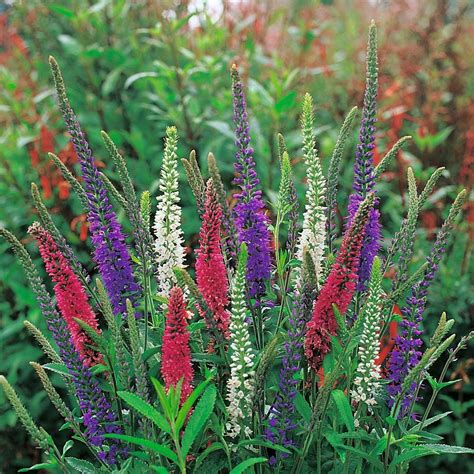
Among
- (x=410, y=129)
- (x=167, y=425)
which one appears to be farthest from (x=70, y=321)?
(x=410, y=129)

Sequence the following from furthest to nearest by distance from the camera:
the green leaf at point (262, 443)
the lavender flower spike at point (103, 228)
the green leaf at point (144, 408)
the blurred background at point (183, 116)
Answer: the blurred background at point (183, 116), the lavender flower spike at point (103, 228), the green leaf at point (262, 443), the green leaf at point (144, 408)

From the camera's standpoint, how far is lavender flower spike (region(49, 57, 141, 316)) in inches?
63.9

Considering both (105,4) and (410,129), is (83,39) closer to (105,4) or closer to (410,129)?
(105,4)

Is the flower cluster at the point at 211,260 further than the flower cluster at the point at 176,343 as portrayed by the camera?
Yes

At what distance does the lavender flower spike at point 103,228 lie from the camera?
162 cm

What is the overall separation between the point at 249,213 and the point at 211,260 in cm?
17

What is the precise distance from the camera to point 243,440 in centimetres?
158

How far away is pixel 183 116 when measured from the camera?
12.2 ft

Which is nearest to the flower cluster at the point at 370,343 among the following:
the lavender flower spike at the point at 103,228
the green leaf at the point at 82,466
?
the lavender flower spike at the point at 103,228

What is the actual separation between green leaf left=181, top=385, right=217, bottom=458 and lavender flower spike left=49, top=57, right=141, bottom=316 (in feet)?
1.06

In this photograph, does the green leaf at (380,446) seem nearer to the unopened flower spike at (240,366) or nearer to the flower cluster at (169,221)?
the unopened flower spike at (240,366)

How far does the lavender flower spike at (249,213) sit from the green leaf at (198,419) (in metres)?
0.30

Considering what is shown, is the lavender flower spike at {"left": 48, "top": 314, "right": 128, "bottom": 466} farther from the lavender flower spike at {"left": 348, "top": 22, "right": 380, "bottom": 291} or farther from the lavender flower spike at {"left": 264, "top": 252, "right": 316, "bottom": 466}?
the lavender flower spike at {"left": 348, "top": 22, "right": 380, "bottom": 291}

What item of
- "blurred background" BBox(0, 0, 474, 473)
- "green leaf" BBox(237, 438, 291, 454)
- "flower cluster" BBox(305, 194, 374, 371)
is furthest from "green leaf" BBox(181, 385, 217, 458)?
"blurred background" BBox(0, 0, 474, 473)
